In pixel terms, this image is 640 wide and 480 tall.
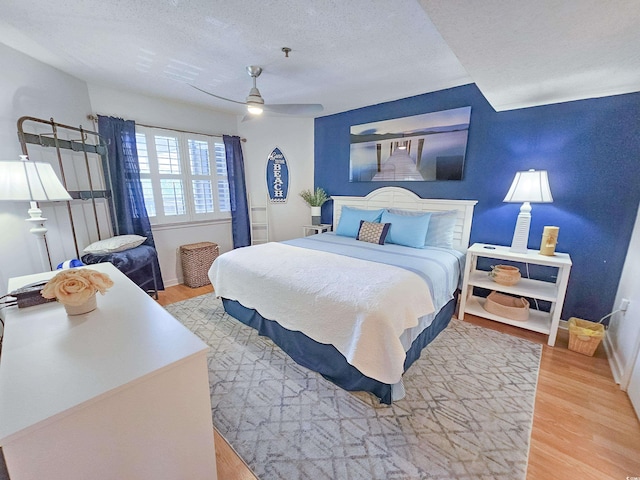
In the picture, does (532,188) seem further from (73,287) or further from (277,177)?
(277,177)

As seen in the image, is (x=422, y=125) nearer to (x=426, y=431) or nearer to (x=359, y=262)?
(x=359, y=262)

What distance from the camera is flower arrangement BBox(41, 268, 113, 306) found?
1095mm

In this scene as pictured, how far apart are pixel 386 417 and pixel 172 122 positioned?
4137mm

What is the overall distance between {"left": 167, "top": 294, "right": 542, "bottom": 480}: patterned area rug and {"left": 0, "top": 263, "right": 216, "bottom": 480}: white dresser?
1.67 feet

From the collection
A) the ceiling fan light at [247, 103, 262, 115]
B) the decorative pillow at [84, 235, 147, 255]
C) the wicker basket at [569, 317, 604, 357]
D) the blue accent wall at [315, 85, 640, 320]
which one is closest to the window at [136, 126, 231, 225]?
the decorative pillow at [84, 235, 147, 255]

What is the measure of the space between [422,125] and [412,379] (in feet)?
9.19

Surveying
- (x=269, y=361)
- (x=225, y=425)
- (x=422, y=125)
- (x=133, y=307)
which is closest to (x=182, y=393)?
(x=133, y=307)

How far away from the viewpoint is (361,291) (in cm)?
177

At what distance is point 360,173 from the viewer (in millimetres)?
3885

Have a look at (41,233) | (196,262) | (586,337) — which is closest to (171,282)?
(196,262)

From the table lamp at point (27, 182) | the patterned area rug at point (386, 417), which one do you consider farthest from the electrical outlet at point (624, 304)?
the table lamp at point (27, 182)

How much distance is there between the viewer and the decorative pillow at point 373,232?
10.1ft

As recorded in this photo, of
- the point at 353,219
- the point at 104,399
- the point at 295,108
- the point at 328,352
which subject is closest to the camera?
the point at 104,399

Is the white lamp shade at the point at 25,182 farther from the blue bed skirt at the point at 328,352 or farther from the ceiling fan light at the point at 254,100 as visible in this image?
the blue bed skirt at the point at 328,352
